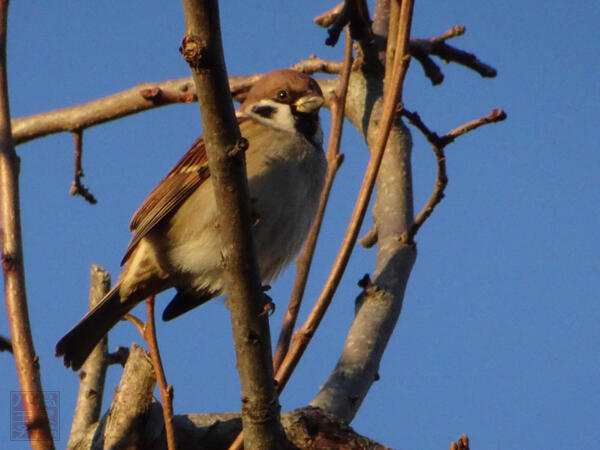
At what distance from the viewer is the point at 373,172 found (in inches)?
90.4

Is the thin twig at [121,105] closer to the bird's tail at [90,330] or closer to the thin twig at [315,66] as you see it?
the thin twig at [315,66]

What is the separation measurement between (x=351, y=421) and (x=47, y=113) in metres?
2.92

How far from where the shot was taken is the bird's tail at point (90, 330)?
12.3ft

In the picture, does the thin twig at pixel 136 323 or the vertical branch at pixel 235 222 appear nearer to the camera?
the vertical branch at pixel 235 222

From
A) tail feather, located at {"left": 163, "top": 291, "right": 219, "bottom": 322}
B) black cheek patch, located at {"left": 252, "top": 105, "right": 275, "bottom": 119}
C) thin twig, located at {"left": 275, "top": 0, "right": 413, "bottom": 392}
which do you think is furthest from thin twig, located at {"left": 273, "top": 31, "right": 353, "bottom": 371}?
tail feather, located at {"left": 163, "top": 291, "right": 219, "bottom": 322}

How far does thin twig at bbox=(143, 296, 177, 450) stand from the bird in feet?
3.94

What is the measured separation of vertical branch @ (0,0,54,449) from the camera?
2307 mm

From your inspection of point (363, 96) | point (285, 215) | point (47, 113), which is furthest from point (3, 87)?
point (47, 113)

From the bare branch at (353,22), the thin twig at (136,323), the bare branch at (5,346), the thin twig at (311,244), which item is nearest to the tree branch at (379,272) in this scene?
the thin twig at (311,244)

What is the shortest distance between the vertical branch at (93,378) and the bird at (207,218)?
0.04 m

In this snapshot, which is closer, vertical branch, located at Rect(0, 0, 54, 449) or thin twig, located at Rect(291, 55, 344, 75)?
vertical branch, located at Rect(0, 0, 54, 449)

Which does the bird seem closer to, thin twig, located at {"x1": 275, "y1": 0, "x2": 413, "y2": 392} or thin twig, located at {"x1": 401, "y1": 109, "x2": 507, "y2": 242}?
thin twig, located at {"x1": 401, "y1": 109, "x2": 507, "y2": 242}

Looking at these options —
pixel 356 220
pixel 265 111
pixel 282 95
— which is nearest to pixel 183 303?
pixel 265 111

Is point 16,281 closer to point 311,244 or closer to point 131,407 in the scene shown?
point 131,407
